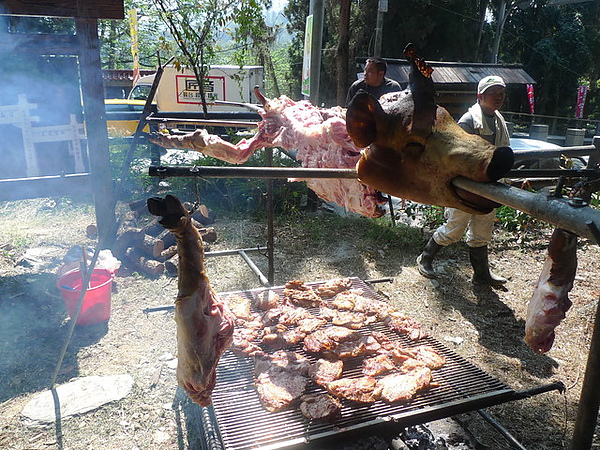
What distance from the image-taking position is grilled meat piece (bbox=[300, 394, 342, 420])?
8.78 feet

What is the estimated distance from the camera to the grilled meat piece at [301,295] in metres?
4.05

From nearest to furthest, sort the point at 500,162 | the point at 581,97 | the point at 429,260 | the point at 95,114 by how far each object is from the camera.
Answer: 1. the point at 500,162
2. the point at 95,114
3. the point at 429,260
4. the point at 581,97

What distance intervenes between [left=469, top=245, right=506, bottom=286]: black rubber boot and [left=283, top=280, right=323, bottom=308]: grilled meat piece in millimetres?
2902

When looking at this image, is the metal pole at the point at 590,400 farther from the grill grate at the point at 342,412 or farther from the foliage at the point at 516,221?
the foliage at the point at 516,221

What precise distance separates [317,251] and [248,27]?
480 centimetres

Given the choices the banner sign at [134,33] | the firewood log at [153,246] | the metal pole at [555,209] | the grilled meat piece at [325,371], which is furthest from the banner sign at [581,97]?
the metal pole at [555,209]

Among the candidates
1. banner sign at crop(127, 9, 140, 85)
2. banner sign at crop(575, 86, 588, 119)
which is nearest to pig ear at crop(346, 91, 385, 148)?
banner sign at crop(127, 9, 140, 85)

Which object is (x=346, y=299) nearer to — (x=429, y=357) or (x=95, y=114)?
(x=429, y=357)

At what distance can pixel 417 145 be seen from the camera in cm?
181

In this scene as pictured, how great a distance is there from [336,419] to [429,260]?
4.12 metres

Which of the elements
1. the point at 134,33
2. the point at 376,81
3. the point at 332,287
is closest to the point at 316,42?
the point at 376,81

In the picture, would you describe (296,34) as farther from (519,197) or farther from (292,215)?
(519,197)

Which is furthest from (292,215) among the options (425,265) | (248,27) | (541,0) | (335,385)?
(541,0)

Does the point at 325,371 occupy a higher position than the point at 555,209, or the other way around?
the point at 555,209
